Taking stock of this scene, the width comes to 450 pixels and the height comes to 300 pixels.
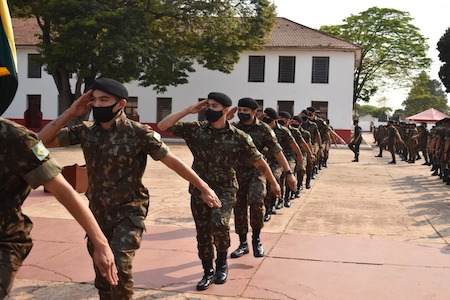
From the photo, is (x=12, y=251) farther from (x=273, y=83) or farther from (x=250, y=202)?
(x=273, y=83)

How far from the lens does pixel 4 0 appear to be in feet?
9.43

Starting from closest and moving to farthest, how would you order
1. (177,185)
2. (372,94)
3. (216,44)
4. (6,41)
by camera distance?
(6,41)
(177,185)
(216,44)
(372,94)

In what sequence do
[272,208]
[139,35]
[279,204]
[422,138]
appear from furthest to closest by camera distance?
[139,35] < [422,138] < [279,204] < [272,208]

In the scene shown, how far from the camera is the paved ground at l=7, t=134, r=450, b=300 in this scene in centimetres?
526

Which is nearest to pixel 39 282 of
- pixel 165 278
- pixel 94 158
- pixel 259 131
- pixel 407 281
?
pixel 165 278

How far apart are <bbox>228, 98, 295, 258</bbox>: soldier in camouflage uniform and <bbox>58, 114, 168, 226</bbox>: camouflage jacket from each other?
269 centimetres

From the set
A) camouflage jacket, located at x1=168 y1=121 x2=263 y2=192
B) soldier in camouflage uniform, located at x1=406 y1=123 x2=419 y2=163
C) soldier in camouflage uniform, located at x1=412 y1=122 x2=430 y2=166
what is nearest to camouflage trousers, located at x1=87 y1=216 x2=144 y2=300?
camouflage jacket, located at x1=168 y1=121 x2=263 y2=192

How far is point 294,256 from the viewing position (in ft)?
21.6

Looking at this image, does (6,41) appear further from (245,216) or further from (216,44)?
(216,44)

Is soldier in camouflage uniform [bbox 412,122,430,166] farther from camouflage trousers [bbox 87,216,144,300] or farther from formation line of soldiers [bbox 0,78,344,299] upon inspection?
camouflage trousers [bbox 87,216,144,300]

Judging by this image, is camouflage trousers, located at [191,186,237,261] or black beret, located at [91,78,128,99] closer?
black beret, located at [91,78,128,99]

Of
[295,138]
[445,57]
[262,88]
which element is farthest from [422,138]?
[445,57]

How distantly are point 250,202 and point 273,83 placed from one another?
31.4m

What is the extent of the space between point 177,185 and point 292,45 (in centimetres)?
2486
